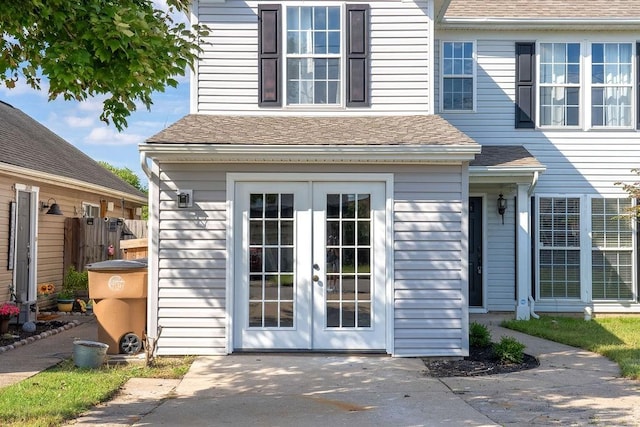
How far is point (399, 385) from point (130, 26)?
14.6ft

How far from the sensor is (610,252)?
A: 12.1 meters

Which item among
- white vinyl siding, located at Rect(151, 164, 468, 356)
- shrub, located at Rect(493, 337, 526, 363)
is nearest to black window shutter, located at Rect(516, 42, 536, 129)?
white vinyl siding, located at Rect(151, 164, 468, 356)

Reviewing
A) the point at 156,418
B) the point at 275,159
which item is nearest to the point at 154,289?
the point at 275,159

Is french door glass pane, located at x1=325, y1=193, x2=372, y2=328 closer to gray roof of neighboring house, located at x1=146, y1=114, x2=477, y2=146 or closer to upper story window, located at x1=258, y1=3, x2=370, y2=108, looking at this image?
gray roof of neighboring house, located at x1=146, y1=114, x2=477, y2=146

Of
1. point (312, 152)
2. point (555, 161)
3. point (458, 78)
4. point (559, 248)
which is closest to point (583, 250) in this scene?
point (559, 248)

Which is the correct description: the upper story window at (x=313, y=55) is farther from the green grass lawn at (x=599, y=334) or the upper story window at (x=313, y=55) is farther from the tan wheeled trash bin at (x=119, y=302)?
the green grass lawn at (x=599, y=334)

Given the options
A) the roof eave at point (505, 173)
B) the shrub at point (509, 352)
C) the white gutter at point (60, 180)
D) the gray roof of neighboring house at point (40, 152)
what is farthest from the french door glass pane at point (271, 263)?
the gray roof of neighboring house at point (40, 152)

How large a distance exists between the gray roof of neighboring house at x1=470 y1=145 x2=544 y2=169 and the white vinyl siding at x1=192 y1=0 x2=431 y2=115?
2.36 meters

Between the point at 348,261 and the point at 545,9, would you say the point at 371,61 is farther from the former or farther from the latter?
the point at 545,9

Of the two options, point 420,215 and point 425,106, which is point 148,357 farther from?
point 425,106

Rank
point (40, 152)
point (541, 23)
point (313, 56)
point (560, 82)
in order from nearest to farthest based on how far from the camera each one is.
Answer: point (313, 56) < point (541, 23) < point (560, 82) < point (40, 152)

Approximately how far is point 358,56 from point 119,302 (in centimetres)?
482

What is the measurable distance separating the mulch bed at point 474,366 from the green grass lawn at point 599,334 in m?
1.12

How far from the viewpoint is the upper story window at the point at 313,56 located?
30.8ft
